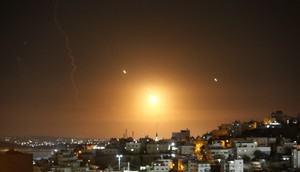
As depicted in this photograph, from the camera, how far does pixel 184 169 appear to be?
1365 cm

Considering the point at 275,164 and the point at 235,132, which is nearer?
the point at 275,164

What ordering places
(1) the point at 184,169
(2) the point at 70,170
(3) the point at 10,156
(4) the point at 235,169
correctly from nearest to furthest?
(3) the point at 10,156 < (4) the point at 235,169 < (1) the point at 184,169 < (2) the point at 70,170

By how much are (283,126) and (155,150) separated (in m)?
4.75

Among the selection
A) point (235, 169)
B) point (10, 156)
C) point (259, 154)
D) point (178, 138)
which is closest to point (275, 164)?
point (259, 154)

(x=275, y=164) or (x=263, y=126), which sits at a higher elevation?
(x=263, y=126)

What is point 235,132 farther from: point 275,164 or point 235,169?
point 235,169

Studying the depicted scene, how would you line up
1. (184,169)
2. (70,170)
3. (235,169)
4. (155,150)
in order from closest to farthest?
(235,169) < (184,169) < (70,170) < (155,150)

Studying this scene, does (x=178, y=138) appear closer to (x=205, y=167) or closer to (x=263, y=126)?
(x=263, y=126)

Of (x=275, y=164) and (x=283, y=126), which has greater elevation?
(x=283, y=126)

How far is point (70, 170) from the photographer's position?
48.7ft

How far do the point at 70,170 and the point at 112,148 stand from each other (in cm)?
239

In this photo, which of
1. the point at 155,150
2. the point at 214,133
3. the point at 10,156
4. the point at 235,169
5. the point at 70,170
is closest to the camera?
the point at 10,156

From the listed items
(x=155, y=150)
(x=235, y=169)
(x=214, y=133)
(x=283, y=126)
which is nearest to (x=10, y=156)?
(x=235, y=169)

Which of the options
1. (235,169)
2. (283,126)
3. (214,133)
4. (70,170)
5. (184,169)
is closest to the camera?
(235,169)
